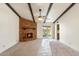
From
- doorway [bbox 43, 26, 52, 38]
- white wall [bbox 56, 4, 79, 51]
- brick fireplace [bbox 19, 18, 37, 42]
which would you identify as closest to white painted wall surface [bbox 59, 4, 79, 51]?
white wall [bbox 56, 4, 79, 51]

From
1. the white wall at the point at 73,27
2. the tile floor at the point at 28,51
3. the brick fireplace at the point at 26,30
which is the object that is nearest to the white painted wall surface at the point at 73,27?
the white wall at the point at 73,27

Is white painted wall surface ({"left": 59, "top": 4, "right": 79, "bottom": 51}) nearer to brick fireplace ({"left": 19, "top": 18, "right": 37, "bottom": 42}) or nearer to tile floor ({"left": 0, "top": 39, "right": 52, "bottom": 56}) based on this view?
tile floor ({"left": 0, "top": 39, "right": 52, "bottom": 56})

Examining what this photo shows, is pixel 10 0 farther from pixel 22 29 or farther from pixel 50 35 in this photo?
pixel 50 35

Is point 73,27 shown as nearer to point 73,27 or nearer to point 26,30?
point 73,27

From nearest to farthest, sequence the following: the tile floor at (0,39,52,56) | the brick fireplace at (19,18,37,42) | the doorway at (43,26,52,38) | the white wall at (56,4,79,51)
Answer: the tile floor at (0,39,52,56)
the white wall at (56,4,79,51)
the brick fireplace at (19,18,37,42)
the doorway at (43,26,52,38)

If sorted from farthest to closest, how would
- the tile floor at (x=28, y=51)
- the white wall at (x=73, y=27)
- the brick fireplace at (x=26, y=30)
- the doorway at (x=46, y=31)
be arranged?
the doorway at (x=46, y=31), the brick fireplace at (x=26, y=30), the white wall at (x=73, y=27), the tile floor at (x=28, y=51)

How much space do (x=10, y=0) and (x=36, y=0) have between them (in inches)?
15.6

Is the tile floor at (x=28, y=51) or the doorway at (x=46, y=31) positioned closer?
the tile floor at (x=28, y=51)

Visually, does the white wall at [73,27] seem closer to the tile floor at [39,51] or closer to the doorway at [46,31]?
the tile floor at [39,51]

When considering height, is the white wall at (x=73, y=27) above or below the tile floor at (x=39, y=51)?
above

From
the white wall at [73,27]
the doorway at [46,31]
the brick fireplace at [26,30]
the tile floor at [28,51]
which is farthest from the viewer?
the doorway at [46,31]

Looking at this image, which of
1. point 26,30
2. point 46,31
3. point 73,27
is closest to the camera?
point 73,27

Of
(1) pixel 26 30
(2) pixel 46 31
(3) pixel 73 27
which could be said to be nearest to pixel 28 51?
(3) pixel 73 27

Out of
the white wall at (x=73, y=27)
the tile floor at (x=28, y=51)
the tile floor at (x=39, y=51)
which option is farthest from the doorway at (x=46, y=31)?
the tile floor at (x=28, y=51)
